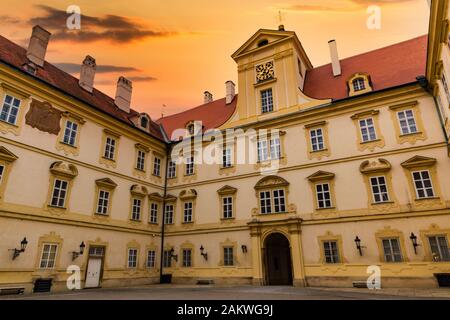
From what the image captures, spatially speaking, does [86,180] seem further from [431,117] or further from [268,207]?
[431,117]

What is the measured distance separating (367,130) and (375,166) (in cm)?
254

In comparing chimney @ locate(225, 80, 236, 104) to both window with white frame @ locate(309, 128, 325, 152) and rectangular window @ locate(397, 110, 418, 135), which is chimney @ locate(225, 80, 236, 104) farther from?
rectangular window @ locate(397, 110, 418, 135)

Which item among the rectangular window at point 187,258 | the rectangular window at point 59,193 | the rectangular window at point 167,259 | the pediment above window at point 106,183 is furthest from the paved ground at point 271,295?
the rectangular window at point 167,259

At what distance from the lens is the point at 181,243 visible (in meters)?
22.7

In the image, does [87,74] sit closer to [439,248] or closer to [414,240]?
[414,240]

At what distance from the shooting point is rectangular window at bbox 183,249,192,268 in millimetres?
21884

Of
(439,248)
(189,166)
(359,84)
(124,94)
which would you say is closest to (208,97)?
(124,94)

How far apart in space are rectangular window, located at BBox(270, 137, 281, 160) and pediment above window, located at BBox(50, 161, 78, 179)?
13107mm

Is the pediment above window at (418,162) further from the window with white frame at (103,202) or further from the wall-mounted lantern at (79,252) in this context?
the wall-mounted lantern at (79,252)

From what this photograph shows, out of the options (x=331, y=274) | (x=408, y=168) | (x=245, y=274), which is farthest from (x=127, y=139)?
(x=408, y=168)

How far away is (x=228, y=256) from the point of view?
20.5m

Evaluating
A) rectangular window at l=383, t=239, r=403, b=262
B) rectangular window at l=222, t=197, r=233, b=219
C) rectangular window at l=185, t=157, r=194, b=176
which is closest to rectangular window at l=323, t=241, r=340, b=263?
rectangular window at l=383, t=239, r=403, b=262

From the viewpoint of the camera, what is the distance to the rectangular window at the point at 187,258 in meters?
21.9

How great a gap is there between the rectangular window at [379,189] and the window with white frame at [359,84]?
20.7 ft
